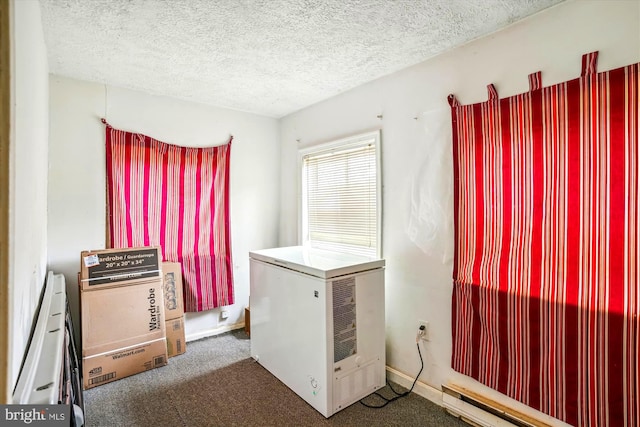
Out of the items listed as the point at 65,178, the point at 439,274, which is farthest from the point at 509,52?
the point at 65,178

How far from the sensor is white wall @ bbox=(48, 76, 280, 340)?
2.55m

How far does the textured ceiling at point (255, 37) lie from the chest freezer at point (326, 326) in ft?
4.84

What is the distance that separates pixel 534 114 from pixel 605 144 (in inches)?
14.2

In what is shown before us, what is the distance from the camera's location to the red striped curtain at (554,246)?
1.45 metres

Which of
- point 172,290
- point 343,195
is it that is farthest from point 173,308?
point 343,195

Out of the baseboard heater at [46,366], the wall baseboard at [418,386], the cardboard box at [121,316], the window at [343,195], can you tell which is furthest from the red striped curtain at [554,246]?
the cardboard box at [121,316]

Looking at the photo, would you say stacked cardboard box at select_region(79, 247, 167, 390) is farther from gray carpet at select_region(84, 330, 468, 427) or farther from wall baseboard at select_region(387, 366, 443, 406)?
wall baseboard at select_region(387, 366, 443, 406)

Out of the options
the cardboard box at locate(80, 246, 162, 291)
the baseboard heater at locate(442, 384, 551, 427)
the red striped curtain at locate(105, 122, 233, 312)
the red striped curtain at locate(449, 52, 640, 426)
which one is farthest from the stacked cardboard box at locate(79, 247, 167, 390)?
the red striped curtain at locate(449, 52, 640, 426)

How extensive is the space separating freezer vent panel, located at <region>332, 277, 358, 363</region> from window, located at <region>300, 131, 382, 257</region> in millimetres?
585

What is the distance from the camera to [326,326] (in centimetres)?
204

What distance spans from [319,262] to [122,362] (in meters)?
1.76

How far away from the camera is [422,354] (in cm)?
231

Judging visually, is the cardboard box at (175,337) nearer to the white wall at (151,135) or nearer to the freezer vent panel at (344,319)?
the white wall at (151,135)

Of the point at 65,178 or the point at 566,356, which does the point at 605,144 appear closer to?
the point at 566,356
